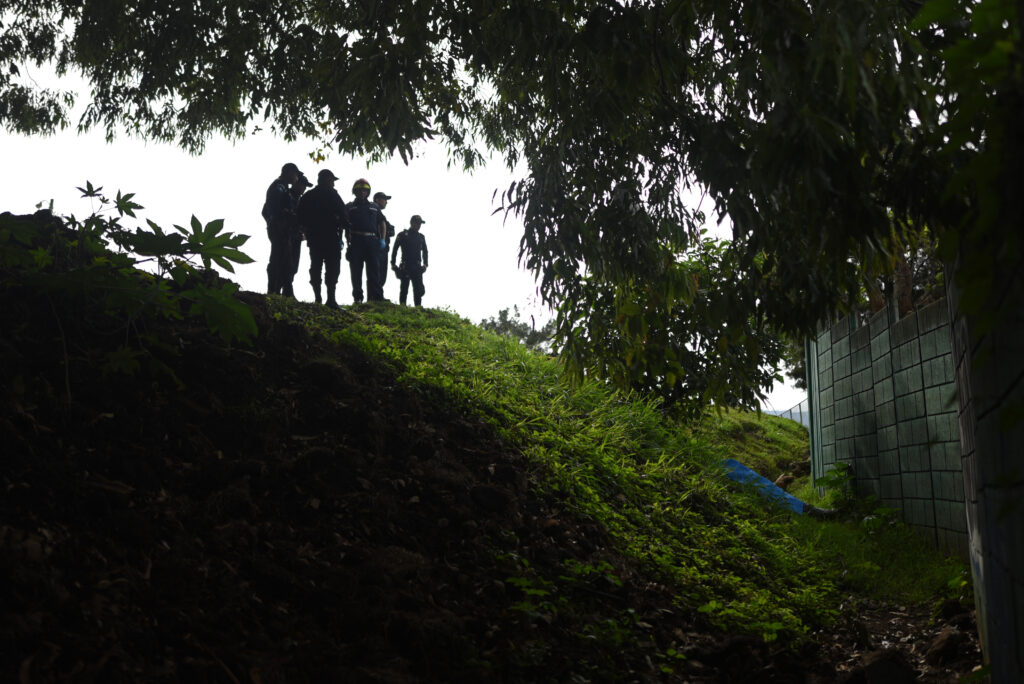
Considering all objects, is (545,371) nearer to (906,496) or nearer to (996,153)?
(906,496)

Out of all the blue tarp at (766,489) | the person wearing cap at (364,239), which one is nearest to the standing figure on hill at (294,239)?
the person wearing cap at (364,239)

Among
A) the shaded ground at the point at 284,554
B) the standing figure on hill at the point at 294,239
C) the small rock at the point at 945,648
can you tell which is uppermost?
the standing figure on hill at the point at 294,239

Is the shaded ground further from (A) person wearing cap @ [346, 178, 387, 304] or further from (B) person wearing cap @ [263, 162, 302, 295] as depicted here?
(A) person wearing cap @ [346, 178, 387, 304]

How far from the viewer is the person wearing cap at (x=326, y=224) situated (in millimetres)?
8906

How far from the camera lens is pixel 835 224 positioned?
2561mm

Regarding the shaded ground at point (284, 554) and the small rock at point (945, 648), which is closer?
the shaded ground at point (284, 554)

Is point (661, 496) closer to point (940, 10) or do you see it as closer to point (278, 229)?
point (278, 229)

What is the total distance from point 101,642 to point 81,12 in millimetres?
7761

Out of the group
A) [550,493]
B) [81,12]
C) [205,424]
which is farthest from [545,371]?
[81,12]

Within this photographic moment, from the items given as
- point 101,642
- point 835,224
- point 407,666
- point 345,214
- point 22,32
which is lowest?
point 407,666

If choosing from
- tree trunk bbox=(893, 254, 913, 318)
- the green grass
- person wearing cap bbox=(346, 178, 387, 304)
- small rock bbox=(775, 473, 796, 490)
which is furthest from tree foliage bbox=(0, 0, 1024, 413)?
tree trunk bbox=(893, 254, 913, 318)

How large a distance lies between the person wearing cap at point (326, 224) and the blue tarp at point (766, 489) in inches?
197

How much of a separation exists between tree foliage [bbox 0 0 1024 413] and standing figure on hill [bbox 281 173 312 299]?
1629 mm

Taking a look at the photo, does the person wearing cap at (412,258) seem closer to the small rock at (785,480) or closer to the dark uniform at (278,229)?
the dark uniform at (278,229)
